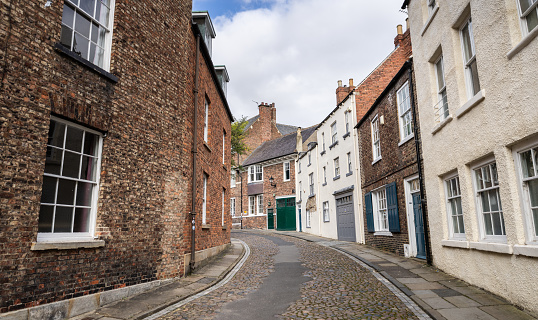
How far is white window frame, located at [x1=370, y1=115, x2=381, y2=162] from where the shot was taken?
14.7 metres

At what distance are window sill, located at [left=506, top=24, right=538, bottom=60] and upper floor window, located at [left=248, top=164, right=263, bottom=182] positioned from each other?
2914 cm

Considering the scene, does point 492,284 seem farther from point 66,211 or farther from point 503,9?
point 66,211

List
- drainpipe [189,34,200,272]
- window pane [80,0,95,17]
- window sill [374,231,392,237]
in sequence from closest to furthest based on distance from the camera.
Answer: window pane [80,0,95,17]
drainpipe [189,34,200,272]
window sill [374,231,392,237]

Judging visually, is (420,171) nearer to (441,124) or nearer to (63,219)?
(441,124)

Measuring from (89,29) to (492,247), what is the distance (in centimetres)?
869

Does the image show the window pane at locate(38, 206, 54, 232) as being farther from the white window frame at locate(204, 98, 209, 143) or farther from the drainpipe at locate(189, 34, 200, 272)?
the white window frame at locate(204, 98, 209, 143)

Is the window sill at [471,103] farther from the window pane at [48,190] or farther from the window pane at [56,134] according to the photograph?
the window pane at [48,190]

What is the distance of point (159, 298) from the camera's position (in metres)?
6.90

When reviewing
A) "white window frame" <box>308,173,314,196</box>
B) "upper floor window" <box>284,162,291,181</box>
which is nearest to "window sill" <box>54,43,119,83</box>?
"white window frame" <box>308,173,314,196</box>

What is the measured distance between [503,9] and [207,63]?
28.7ft

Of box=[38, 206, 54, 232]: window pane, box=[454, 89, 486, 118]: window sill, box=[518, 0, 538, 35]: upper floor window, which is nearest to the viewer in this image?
box=[518, 0, 538, 35]: upper floor window

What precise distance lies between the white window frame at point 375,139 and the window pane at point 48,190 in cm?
1177

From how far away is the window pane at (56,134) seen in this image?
5957 millimetres

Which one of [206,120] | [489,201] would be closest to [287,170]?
[206,120]
